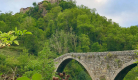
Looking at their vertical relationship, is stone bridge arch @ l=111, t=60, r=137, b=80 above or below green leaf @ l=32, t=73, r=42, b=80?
below

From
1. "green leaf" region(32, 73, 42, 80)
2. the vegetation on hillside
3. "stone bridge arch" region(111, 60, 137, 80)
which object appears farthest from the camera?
the vegetation on hillside

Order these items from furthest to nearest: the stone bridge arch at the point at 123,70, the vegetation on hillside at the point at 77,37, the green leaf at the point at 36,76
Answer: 1. the vegetation on hillside at the point at 77,37
2. the stone bridge arch at the point at 123,70
3. the green leaf at the point at 36,76

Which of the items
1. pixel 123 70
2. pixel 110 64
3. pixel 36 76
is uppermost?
pixel 36 76

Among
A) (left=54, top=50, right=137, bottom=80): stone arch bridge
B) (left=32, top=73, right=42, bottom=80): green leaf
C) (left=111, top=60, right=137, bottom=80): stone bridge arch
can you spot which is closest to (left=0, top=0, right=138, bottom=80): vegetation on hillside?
(left=54, top=50, right=137, bottom=80): stone arch bridge

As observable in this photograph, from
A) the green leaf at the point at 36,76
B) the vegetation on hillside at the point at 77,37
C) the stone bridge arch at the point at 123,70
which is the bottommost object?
the stone bridge arch at the point at 123,70

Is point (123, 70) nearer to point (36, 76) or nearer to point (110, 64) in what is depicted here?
point (110, 64)

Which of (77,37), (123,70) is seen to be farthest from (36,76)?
(77,37)

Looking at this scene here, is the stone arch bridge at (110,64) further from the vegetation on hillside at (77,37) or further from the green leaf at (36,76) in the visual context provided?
the green leaf at (36,76)

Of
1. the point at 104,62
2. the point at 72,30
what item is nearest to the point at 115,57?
the point at 104,62

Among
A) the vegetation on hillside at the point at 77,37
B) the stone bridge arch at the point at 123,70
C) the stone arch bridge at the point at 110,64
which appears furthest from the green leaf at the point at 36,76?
the vegetation on hillside at the point at 77,37

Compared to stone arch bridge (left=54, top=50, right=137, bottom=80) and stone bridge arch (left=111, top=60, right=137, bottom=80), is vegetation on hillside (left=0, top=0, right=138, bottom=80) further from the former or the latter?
stone bridge arch (left=111, top=60, right=137, bottom=80)

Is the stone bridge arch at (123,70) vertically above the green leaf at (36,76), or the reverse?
the green leaf at (36,76)

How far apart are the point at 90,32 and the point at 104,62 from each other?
21017mm

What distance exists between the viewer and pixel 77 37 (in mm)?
36375
